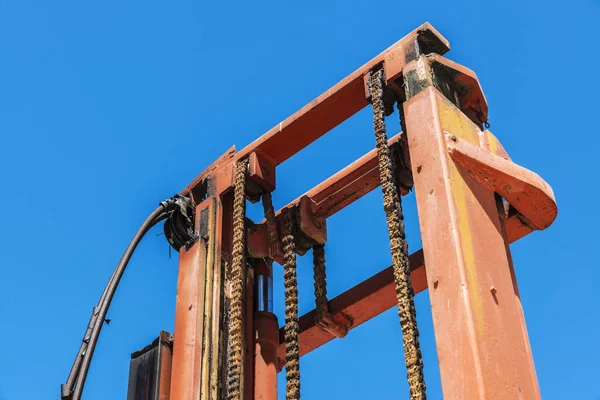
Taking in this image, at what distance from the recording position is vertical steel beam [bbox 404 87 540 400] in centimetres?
401

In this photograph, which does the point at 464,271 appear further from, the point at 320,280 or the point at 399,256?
the point at 320,280

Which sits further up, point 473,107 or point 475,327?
point 473,107

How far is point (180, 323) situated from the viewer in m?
5.70

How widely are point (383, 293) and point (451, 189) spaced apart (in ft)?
6.08

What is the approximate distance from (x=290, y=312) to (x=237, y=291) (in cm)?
36

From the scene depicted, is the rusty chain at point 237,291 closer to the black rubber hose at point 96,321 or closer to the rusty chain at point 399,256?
the black rubber hose at point 96,321

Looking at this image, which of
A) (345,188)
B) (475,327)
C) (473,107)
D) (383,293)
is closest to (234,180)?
(345,188)

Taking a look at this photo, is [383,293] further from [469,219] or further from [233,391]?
[469,219]

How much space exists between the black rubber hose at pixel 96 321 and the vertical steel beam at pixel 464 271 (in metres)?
2.19

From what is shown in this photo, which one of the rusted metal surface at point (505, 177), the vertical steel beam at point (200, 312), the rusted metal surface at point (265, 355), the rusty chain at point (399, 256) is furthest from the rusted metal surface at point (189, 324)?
the rusted metal surface at point (505, 177)

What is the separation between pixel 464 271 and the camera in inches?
167

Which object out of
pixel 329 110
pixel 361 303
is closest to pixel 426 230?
pixel 329 110

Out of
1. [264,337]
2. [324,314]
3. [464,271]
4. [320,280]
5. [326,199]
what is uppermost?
[326,199]

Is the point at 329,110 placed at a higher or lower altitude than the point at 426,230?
higher
